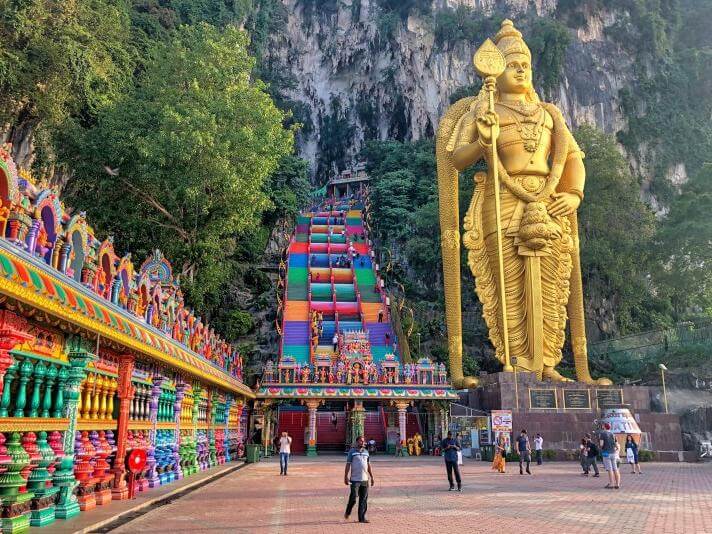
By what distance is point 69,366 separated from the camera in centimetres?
549

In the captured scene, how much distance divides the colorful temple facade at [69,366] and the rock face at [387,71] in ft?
117

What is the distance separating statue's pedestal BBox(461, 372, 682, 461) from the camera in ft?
48.5

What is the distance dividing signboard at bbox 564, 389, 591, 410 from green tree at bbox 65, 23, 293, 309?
9638mm

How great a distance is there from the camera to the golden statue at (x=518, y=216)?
16484mm

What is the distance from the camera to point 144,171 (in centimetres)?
1508

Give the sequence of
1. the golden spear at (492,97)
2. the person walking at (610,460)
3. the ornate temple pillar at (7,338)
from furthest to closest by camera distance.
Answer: the golden spear at (492,97) < the person walking at (610,460) < the ornate temple pillar at (7,338)

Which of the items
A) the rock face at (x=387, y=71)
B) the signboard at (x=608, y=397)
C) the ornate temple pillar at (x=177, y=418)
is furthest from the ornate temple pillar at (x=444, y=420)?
the rock face at (x=387, y=71)

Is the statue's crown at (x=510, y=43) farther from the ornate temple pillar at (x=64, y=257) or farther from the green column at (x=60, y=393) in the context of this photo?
the green column at (x=60, y=393)

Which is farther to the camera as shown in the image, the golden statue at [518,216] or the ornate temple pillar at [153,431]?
the golden statue at [518,216]

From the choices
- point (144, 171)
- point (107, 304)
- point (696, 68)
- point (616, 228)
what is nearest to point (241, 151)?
point (144, 171)

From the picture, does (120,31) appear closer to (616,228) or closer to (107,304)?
(107,304)

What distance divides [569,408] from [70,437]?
12.9 metres

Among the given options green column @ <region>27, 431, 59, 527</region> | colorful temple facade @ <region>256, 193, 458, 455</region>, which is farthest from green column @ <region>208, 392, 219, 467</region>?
green column @ <region>27, 431, 59, 527</region>

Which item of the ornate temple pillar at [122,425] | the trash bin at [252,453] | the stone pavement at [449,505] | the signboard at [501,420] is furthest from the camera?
the trash bin at [252,453]
